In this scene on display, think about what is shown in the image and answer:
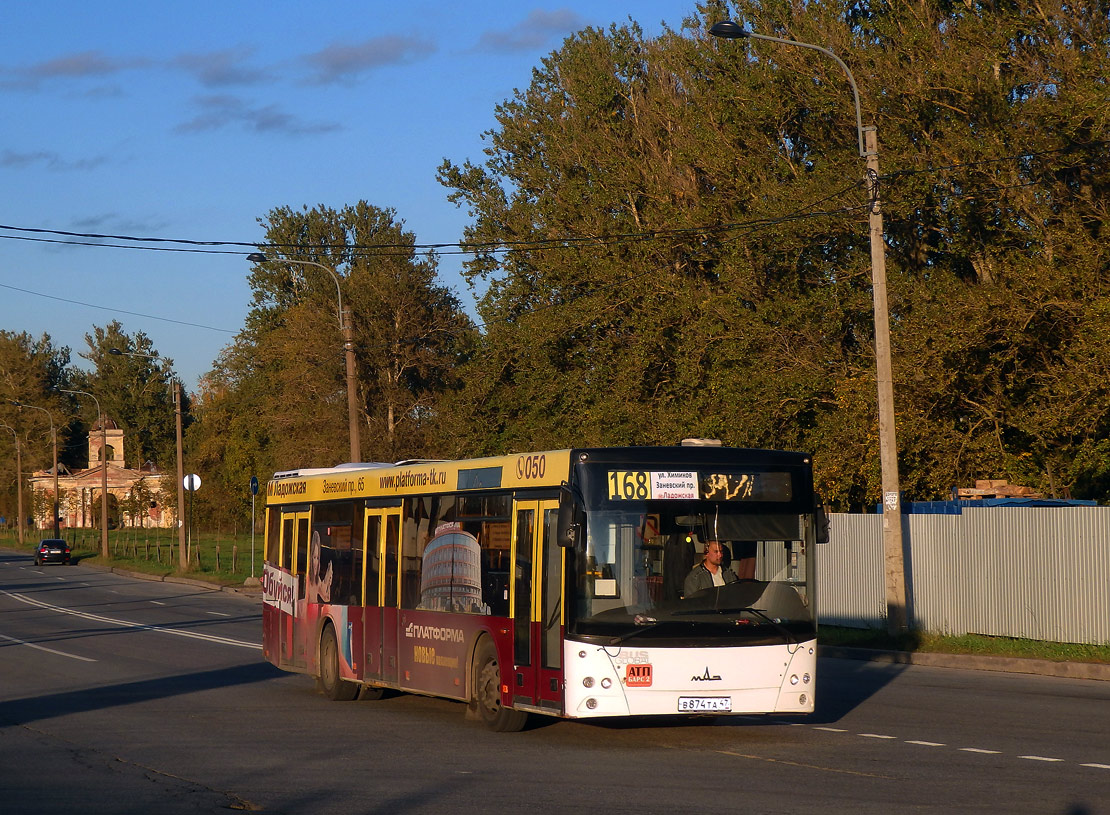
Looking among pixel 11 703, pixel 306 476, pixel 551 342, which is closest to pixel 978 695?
pixel 306 476

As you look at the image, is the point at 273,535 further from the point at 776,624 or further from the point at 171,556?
the point at 171,556

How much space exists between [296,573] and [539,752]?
738cm

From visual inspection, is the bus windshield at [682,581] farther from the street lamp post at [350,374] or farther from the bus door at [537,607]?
the street lamp post at [350,374]

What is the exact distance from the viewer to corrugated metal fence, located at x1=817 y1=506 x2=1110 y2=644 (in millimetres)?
21359

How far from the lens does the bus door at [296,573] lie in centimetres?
1797

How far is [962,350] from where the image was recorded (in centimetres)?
2773

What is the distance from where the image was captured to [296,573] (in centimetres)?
1831

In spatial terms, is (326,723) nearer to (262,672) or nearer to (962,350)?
(262,672)

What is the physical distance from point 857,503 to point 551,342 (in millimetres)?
11204

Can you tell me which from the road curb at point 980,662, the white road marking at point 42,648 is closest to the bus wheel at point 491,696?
the road curb at point 980,662

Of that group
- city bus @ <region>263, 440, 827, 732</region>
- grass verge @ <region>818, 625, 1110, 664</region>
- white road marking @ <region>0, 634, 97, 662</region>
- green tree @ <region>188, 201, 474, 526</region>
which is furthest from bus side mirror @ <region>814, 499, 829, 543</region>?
green tree @ <region>188, 201, 474, 526</region>

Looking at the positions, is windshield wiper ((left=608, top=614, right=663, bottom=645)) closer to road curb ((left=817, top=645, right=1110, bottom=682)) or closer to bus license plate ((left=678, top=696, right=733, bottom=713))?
bus license plate ((left=678, top=696, right=733, bottom=713))

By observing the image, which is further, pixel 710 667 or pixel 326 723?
pixel 326 723

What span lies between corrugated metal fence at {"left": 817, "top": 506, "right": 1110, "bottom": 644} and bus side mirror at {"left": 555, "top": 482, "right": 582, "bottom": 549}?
12.2m
